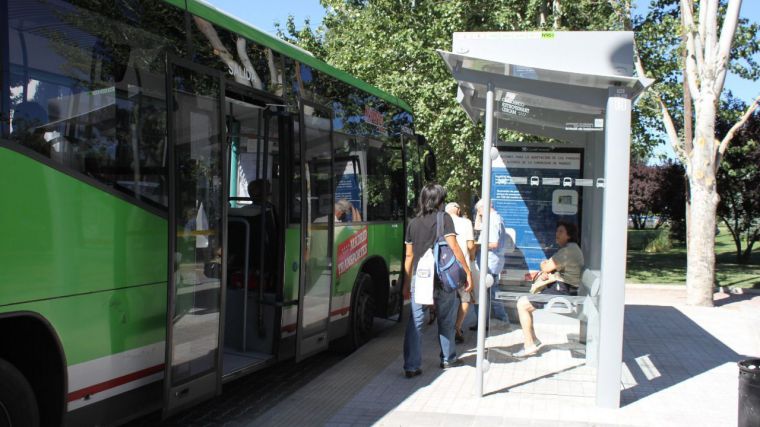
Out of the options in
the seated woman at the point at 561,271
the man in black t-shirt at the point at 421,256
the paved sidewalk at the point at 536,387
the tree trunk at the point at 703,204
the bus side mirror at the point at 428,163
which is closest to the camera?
the paved sidewalk at the point at 536,387

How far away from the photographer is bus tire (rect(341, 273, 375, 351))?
26.6 ft

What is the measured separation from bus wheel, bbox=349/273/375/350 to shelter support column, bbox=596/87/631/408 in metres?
3.14

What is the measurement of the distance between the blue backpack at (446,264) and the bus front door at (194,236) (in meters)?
2.33

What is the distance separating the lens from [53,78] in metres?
3.94

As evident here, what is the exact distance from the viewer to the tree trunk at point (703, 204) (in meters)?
12.5

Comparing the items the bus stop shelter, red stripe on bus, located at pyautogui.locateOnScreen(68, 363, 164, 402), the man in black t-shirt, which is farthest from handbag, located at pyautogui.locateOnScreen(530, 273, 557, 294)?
red stripe on bus, located at pyautogui.locateOnScreen(68, 363, 164, 402)

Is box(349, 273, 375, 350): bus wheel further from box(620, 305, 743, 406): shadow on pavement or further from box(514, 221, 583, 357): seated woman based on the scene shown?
box(620, 305, 743, 406): shadow on pavement

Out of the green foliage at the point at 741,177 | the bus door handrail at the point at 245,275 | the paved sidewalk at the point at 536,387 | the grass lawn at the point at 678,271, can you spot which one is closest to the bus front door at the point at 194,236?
the paved sidewalk at the point at 536,387

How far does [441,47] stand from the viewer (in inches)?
655

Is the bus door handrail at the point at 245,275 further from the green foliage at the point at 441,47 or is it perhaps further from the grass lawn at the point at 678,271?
the grass lawn at the point at 678,271

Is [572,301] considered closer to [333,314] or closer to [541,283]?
[541,283]

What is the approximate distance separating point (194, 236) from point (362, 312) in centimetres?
373

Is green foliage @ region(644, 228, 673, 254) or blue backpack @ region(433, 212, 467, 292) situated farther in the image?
green foliage @ region(644, 228, 673, 254)

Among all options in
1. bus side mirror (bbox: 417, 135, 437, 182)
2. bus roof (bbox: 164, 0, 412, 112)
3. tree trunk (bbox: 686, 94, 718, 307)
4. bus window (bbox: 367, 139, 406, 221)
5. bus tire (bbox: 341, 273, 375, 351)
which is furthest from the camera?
tree trunk (bbox: 686, 94, 718, 307)
